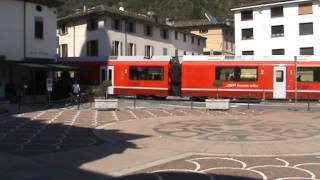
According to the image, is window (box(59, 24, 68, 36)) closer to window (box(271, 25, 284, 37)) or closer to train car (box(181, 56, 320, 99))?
window (box(271, 25, 284, 37))

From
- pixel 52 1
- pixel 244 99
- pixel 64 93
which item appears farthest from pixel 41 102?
pixel 244 99

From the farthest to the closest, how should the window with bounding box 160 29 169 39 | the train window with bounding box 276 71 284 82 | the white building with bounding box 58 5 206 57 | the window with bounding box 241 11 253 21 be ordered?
the window with bounding box 241 11 253 21 → the window with bounding box 160 29 169 39 → the white building with bounding box 58 5 206 57 → the train window with bounding box 276 71 284 82

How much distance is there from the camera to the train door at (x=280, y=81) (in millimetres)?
36344

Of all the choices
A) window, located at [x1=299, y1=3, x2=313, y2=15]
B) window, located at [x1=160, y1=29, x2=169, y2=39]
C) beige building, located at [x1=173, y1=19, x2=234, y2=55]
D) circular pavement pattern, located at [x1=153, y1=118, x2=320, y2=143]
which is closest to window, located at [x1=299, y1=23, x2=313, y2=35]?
window, located at [x1=299, y1=3, x2=313, y2=15]

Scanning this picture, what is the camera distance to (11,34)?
113 ft

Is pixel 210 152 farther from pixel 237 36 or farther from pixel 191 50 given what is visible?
pixel 191 50

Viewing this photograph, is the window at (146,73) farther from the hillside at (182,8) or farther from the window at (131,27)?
the hillside at (182,8)

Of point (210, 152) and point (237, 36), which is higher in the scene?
point (237, 36)

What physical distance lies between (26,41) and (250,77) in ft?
50.2

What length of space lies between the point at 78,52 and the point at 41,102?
23.6 metres

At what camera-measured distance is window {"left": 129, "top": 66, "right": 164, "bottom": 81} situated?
39.6m

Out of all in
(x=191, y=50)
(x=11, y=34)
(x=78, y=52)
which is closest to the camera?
(x=11, y=34)

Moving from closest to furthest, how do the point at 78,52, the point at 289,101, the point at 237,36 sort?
1. the point at 289,101
2. the point at 78,52
3. the point at 237,36

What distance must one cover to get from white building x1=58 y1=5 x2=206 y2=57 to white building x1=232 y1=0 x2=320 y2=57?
30.8ft
